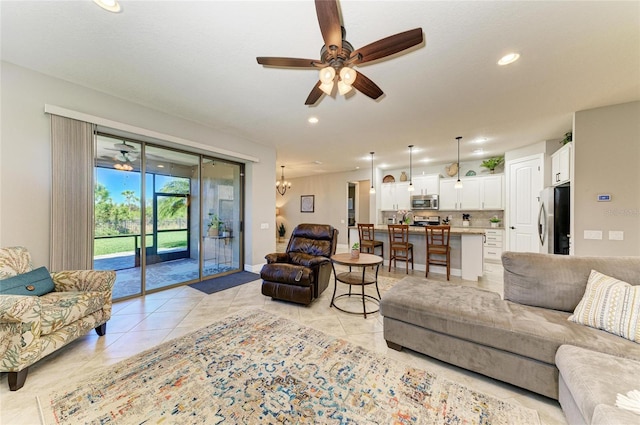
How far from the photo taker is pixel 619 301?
1571mm

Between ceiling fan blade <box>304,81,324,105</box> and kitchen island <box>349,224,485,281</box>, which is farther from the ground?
ceiling fan blade <box>304,81,324,105</box>

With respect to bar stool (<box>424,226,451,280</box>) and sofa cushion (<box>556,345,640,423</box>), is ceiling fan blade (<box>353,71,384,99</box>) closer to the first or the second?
sofa cushion (<box>556,345,640,423</box>)

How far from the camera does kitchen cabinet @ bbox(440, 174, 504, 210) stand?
5883mm

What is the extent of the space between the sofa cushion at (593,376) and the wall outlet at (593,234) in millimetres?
2841

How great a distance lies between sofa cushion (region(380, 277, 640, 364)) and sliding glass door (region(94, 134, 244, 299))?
3.62 m

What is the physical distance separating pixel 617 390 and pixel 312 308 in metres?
2.54

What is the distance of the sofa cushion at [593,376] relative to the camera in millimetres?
1101

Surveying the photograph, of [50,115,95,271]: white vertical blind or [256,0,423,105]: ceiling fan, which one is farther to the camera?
[50,115,95,271]: white vertical blind

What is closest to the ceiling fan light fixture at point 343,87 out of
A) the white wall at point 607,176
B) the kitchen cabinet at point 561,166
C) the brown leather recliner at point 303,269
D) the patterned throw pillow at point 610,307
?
the brown leather recliner at point 303,269

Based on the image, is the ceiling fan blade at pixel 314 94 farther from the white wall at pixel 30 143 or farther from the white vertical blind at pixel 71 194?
the white vertical blind at pixel 71 194

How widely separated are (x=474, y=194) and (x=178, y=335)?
703 centimetres

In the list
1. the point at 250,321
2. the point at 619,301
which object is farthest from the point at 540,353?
the point at 250,321

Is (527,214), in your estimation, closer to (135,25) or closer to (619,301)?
(619,301)

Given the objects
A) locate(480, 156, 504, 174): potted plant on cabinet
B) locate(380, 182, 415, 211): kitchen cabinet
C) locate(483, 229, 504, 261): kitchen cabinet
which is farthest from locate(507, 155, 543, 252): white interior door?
locate(380, 182, 415, 211): kitchen cabinet
